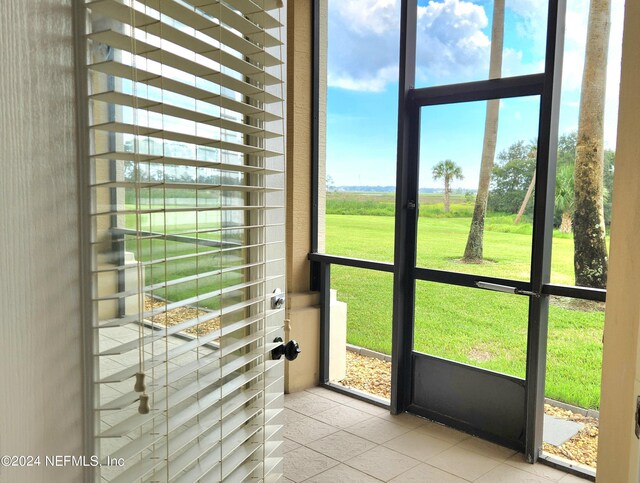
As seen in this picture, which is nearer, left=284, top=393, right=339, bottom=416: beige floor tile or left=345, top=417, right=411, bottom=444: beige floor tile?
left=345, top=417, right=411, bottom=444: beige floor tile

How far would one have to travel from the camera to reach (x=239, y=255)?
1.38 metres

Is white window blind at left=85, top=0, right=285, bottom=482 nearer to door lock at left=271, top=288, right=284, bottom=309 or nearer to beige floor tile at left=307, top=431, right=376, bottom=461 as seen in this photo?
door lock at left=271, top=288, right=284, bottom=309

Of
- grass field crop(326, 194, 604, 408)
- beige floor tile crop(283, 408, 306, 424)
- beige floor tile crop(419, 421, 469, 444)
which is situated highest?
grass field crop(326, 194, 604, 408)

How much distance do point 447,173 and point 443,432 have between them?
62.3 inches

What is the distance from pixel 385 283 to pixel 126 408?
2.79 metres

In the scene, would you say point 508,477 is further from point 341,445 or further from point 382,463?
point 341,445

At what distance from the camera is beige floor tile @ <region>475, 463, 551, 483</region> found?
2613mm

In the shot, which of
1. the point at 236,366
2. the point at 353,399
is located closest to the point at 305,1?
the point at 353,399

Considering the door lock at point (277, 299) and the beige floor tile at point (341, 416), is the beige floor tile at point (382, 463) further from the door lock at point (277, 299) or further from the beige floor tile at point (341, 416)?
the door lock at point (277, 299)

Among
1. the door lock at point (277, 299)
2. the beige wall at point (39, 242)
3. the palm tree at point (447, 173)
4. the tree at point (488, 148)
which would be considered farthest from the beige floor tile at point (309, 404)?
the beige wall at point (39, 242)

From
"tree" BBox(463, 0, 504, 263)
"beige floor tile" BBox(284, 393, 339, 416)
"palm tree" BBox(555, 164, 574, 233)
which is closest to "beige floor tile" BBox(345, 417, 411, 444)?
"beige floor tile" BBox(284, 393, 339, 416)

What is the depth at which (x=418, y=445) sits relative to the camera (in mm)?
2986

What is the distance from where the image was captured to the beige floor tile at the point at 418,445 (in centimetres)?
288

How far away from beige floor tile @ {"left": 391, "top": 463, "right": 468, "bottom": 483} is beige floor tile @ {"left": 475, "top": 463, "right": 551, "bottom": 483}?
0.14 metres
